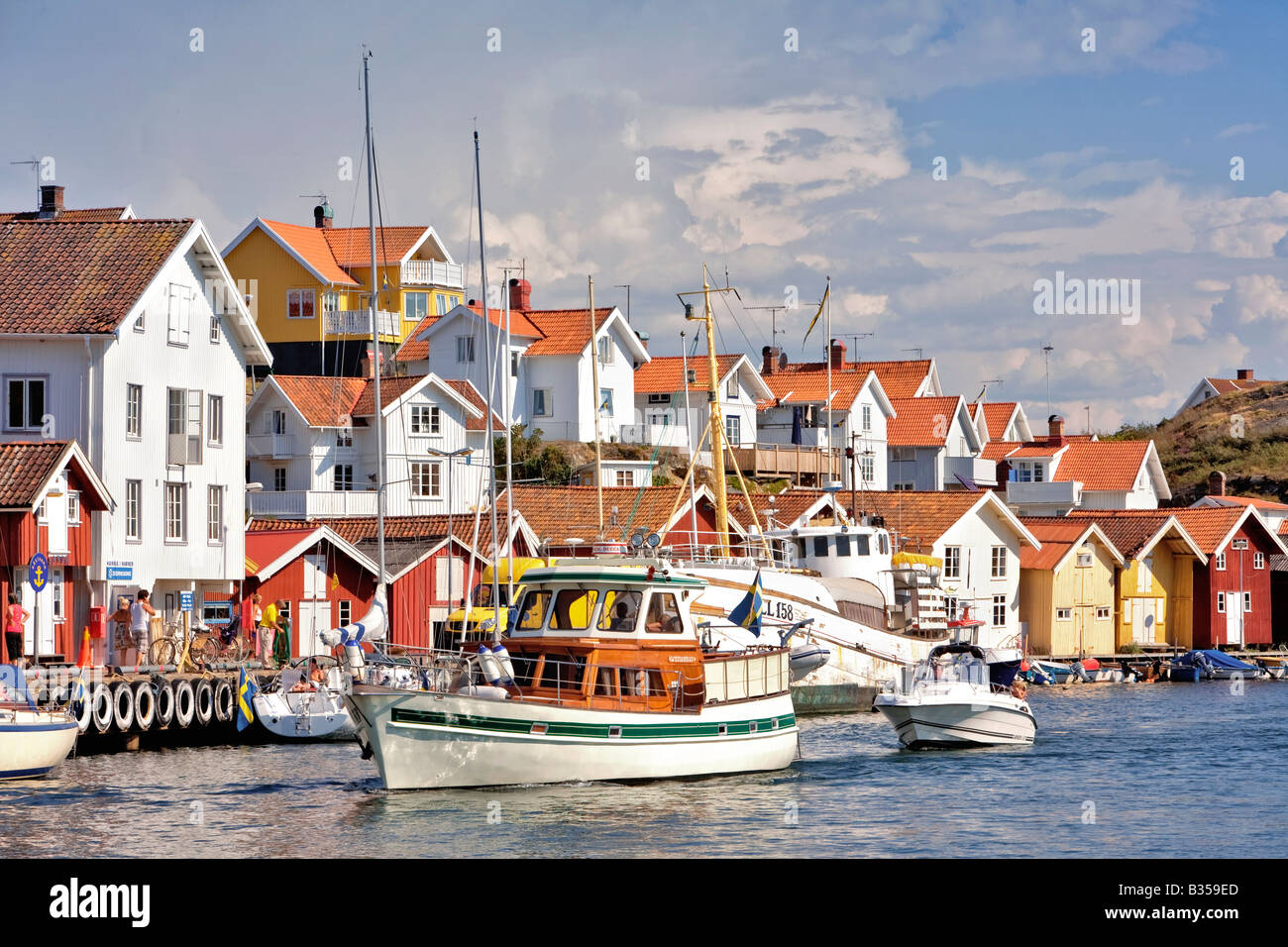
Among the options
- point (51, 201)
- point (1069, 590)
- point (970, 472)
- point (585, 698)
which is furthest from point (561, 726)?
point (970, 472)

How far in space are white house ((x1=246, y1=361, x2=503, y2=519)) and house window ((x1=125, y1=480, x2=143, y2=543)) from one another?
23.2 m

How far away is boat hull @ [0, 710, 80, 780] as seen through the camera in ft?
96.6

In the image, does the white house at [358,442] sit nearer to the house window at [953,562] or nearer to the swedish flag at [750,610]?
the house window at [953,562]

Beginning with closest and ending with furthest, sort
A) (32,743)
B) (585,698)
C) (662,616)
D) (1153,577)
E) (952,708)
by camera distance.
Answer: (32,743), (585,698), (662,616), (952,708), (1153,577)

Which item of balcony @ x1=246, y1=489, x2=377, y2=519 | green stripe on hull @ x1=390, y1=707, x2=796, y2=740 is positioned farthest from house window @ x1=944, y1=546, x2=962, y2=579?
green stripe on hull @ x1=390, y1=707, x2=796, y2=740

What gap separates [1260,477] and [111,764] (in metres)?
95.4

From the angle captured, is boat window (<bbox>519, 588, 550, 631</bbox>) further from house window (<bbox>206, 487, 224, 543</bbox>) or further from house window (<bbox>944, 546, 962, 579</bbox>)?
house window (<bbox>944, 546, 962, 579</bbox>)

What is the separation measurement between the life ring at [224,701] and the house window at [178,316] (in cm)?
1158

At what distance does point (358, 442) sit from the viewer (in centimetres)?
7212

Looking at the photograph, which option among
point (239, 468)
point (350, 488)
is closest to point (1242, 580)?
point (350, 488)

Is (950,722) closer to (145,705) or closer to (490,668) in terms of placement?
(490,668)

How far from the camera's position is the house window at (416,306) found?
89.0 metres

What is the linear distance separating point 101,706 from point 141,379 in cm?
1223
